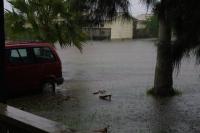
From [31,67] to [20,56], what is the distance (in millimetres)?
486

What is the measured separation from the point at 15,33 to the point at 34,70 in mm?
8094

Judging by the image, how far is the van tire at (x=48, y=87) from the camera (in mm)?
15586

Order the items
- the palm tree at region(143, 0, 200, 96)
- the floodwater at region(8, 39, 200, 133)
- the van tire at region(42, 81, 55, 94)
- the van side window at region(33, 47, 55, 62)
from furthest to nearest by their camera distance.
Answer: the van tire at region(42, 81, 55, 94) → the van side window at region(33, 47, 55, 62) → the floodwater at region(8, 39, 200, 133) → the palm tree at region(143, 0, 200, 96)

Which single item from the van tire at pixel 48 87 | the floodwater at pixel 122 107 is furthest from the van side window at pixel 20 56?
the floodwater at pixel 122 107

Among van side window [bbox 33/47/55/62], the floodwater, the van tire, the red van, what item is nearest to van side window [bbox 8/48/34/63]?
the red van

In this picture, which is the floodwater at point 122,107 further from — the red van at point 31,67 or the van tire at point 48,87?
the red van at point 31,67

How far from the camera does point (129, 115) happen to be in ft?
37.5

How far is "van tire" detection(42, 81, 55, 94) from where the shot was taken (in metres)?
15.6

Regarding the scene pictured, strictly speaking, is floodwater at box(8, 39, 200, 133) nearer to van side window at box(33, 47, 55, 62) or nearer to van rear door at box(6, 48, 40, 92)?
van rear door at box(6, 48, 40, 92)

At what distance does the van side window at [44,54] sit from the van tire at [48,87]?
2.38ft

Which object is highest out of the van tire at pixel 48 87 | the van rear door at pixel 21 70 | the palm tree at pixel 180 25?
the palm tree at pixel 180 25

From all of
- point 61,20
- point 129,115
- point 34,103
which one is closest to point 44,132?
point 129,115

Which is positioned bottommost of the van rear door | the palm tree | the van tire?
the van tire

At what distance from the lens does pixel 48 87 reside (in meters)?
15.7
